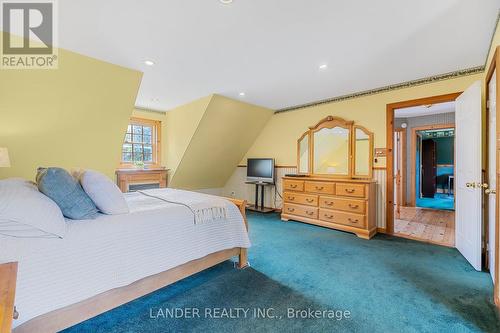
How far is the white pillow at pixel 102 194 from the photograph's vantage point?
5.68 feet

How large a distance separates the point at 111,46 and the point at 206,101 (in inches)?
73.7

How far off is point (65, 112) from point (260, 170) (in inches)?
143

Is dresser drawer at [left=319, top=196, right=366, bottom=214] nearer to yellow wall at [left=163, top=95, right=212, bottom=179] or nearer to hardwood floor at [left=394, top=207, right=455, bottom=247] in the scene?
hardwood floor at [left=394, top=207, right=455, bottom=247]

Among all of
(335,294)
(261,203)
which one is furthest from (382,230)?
(261,203)

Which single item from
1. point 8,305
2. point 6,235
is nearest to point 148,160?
point 6,235

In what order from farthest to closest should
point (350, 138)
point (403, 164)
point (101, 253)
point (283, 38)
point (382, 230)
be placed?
point (403, 164)
point (350, 138)
point (382, 230)
point (283, 38)
point (101, 253)

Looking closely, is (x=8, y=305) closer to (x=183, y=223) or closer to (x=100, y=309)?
(x=100, y=309)

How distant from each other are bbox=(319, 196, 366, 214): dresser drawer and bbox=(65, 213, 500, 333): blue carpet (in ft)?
2.06

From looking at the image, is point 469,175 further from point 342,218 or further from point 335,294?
point 335,294

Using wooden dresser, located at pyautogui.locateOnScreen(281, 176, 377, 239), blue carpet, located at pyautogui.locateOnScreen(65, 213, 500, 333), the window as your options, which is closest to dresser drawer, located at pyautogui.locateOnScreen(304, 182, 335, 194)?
wooden dresser, located at pyautogui.locateOnScreen(281, 176, 377, 239)

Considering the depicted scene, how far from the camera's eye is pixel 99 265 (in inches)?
59.1

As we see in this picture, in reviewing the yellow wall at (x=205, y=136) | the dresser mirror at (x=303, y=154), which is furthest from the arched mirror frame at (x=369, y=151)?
the yellow wall at (x=205, y=136)

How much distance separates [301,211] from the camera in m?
4.24

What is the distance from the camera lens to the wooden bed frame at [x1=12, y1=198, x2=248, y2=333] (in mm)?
1366
